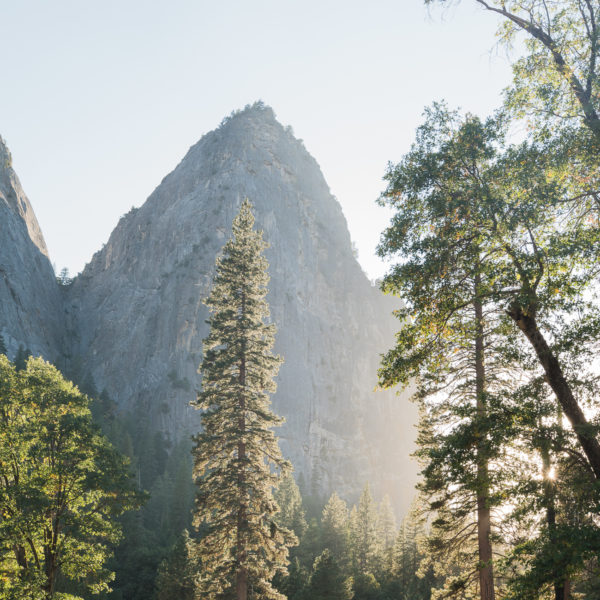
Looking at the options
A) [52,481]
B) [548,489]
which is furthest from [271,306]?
[548,489]

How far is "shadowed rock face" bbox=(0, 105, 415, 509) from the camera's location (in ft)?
309

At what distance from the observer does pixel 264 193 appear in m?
114

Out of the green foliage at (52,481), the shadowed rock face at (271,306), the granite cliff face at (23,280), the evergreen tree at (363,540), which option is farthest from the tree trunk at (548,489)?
the shadowed rock face at (271,306)

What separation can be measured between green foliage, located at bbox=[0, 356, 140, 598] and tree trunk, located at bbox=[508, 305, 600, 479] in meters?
13.1

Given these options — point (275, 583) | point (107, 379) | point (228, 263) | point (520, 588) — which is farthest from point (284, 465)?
point (107, 379)

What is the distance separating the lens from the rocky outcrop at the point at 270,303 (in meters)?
94.3

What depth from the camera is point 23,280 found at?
81.1m

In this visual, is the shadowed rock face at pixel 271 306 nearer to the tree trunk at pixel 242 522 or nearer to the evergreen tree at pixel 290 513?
the evergreen tree at pixel 290 513

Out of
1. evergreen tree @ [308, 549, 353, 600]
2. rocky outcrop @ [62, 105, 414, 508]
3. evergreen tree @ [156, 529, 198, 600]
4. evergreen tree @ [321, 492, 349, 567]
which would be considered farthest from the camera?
rocky outcrop @ [62, 105, 414, 508]

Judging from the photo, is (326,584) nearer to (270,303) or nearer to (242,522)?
(242,522)

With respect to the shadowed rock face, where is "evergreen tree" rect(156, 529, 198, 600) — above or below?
below

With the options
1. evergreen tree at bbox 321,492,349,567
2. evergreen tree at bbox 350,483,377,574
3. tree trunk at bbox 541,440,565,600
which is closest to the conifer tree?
tree trunk at bbox 541,440,565,600

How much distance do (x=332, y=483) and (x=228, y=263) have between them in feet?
308

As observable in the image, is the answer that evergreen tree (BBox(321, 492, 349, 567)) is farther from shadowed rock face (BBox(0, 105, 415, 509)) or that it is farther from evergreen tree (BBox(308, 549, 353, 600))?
shadowed rock face (BBox(0, 105, 415, 509))
